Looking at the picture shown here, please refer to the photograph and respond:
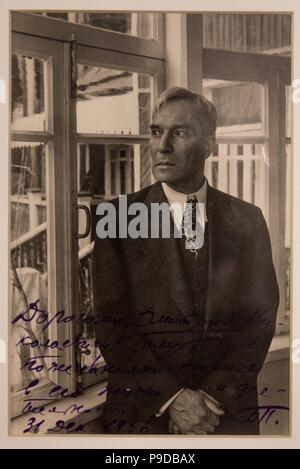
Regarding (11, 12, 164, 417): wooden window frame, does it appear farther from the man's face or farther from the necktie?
the necktie

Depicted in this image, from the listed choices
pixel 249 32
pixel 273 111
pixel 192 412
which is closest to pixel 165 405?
pixel 192 412

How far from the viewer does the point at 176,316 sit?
40.8 inches

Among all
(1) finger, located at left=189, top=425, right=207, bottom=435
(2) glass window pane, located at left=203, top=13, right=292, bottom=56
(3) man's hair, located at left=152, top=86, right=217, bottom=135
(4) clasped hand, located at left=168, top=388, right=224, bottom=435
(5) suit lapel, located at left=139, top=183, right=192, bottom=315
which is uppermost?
(2) glass window pane, located at left=203, top=13, right=292, bottom=56

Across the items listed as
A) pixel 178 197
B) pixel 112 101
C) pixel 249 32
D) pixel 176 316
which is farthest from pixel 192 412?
pixel 249 32

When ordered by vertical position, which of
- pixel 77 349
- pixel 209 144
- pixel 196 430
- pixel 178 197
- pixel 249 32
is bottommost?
pixel 196 430

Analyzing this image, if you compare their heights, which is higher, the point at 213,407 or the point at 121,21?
the point at 121,21

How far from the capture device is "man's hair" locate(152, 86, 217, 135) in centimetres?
102

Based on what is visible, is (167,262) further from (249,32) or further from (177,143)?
(249,32)

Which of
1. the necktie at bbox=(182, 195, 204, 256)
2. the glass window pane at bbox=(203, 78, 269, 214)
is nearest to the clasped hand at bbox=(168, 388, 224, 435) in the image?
the necktie at bbox=(182, 195, 204, 256)

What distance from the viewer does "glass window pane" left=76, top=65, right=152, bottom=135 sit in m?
1.00

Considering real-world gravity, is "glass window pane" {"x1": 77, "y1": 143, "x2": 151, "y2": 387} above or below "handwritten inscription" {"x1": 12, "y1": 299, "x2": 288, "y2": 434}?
above

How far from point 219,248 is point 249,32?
0.44 m

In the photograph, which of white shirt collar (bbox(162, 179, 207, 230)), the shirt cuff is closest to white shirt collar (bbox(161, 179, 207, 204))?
white shirt collar (bbox(162, 179, 207, 230))
